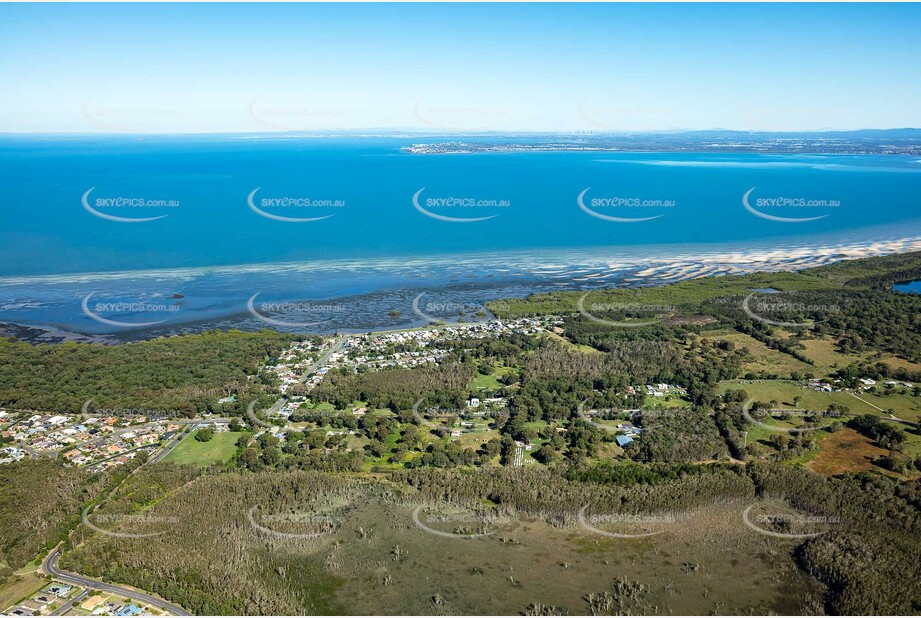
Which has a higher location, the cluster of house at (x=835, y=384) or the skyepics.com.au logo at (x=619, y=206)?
the skyepics.com.au logo at (x=619, y=206)

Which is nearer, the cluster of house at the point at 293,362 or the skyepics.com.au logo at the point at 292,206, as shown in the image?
the cluster of house at the point at 293,362

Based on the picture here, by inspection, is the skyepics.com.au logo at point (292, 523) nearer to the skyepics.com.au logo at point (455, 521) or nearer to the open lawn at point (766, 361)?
the skyepics.com.au logo at point (455, 521)

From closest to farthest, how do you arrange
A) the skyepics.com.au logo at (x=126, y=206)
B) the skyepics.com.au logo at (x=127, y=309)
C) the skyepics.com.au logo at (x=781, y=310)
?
the skyepics.com.au logo at (x=781, y=310) → the skyepics.com.au logo at (x=127, y=309) → the skyepics.com.au logo at (x=126, y=206)

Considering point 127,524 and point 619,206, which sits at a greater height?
point 619,206

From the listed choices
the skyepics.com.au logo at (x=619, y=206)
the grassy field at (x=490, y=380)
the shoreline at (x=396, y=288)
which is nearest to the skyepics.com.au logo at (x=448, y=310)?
the shoreline at (x=396, y=288)

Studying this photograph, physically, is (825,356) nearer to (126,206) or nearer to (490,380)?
(490,380)

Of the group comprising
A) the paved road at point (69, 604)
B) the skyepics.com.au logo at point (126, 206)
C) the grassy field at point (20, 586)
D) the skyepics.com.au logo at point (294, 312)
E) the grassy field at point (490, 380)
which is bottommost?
the skyepics.com.au logo at point (126, 206)

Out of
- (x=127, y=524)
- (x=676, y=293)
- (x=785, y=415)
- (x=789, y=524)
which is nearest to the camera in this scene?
(x=127, y=524)

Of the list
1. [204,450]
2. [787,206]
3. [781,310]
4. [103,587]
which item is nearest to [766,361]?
[781,310]

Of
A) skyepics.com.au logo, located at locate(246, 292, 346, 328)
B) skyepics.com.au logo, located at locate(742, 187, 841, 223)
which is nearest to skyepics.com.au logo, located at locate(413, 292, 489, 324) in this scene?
skyepics.com.au logo, located at locate(246, 292, 346, 328)
